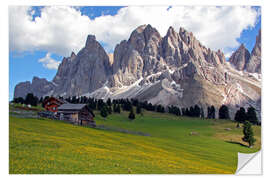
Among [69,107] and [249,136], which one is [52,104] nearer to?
[69,107]

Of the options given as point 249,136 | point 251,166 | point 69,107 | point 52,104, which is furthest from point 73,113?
→ point 249,136

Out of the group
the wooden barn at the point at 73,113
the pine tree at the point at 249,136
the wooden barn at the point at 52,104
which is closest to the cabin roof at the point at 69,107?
the wooden barn at the point at 73,113

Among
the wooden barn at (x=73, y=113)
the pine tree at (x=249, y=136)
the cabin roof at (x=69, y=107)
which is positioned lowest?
the pine tree at (x=249, y=136)

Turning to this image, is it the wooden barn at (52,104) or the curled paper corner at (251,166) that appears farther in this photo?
the wooden barn at (52,104)

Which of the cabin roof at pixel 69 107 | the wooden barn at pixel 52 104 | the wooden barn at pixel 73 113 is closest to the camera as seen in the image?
the wooden barn at pixel 73 113

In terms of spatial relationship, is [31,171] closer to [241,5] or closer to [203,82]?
[241,5]

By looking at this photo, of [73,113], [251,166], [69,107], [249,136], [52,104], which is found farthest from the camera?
[52,104]

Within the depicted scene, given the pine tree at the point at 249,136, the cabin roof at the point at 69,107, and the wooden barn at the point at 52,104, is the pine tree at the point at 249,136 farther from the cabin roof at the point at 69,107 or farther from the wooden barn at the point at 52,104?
the wooden barn at the point at 52,104

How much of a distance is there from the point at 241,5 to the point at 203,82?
461ft

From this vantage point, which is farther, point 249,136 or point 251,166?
point 249,136

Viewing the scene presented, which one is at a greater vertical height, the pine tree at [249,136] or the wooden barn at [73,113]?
the wooden barn at [73,113]

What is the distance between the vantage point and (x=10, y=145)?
56.3 ft

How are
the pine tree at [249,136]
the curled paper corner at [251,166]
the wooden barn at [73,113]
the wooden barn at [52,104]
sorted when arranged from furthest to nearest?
1. the wooden barn at [52,104]
2. the wooden barn at [73,113]
3. the pine tree at [249,136]
4. the curled paper corner at [251,166]

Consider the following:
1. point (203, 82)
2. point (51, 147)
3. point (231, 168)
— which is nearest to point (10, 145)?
point (51, 147)
